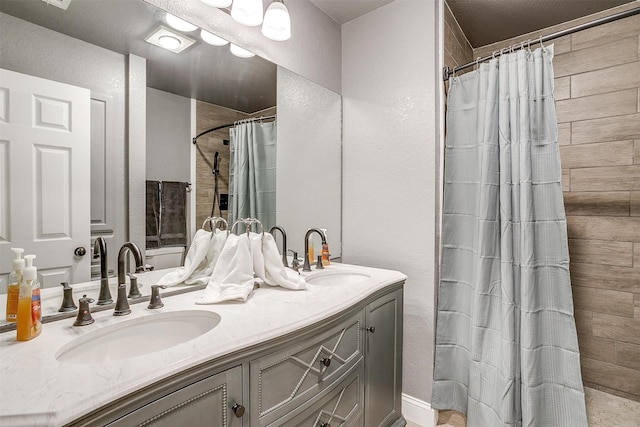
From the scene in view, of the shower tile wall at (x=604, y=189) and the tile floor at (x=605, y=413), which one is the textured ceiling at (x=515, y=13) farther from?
the tile floor at (x=605, y=413)

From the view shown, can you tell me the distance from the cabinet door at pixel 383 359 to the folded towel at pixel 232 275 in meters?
0.57

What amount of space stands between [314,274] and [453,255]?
79cm

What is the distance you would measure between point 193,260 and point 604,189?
251 centimetres

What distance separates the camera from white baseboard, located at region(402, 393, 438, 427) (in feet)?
6.02

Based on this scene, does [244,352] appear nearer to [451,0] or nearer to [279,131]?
[279,131]

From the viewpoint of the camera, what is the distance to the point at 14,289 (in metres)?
0.89

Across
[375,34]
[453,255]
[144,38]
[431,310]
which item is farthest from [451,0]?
[431,310]

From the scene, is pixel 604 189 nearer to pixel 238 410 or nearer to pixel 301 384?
pixel 301 384

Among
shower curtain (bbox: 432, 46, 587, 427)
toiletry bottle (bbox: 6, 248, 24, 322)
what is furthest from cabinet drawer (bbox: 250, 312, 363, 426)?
shower curtain (bbox: 432, 46, 587, 427)

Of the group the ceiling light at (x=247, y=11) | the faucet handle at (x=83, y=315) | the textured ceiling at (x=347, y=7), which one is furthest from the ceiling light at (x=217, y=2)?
the faucet handle at (x=83, y=315)

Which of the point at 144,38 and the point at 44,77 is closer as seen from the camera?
the point at 44,77

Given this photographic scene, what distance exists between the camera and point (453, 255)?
1816 millimetres

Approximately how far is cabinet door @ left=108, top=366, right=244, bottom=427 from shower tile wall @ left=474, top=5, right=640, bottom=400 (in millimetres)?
2349

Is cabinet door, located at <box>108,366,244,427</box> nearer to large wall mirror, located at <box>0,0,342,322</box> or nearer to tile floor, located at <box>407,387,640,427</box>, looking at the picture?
large wall mirror, located at <box>0,0,342,322</box>
